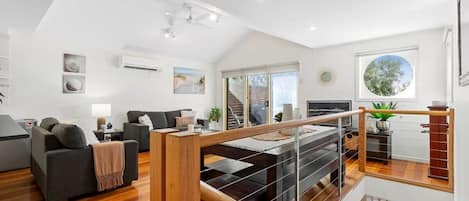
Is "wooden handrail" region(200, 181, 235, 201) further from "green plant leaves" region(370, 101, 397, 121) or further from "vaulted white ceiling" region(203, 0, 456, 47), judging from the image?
"green plant leaves" region(370, 101, 397, 121)

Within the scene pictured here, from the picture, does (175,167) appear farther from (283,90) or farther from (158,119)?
(283,90)

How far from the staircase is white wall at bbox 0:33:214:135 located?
4.65 feet

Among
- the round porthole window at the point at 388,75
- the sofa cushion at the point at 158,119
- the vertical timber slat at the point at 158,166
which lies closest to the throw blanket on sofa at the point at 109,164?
the vertical timber slat at the point at 158,166

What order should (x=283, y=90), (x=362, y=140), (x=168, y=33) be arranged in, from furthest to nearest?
1. (x=283, y=90)
2. (x=168, y=33)
3. (x=362, y=140)

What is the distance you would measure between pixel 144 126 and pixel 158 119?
0.74m

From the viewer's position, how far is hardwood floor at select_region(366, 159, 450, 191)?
2.86 meters

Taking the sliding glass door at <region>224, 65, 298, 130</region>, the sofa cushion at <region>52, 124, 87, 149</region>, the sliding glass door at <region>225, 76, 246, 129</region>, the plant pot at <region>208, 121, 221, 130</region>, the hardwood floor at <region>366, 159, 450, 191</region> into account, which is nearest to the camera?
the sofa cushion at <region>52, 124, 87, 149</region>

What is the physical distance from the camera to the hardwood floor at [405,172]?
286 cm

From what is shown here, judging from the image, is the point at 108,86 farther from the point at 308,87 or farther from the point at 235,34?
the point at 308,87

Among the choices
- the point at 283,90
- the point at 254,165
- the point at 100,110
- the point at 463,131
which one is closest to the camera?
the point at 463,131

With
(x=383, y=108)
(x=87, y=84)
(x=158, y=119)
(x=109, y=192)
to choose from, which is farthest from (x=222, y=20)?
(x=109, y=192)

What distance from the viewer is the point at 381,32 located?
400 centimetres

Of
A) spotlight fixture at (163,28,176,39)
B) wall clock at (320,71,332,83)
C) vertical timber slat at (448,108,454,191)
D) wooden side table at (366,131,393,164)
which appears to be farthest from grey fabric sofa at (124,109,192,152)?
vertical timber slat at (448,108,454,191)

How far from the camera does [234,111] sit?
7133 millimetres
